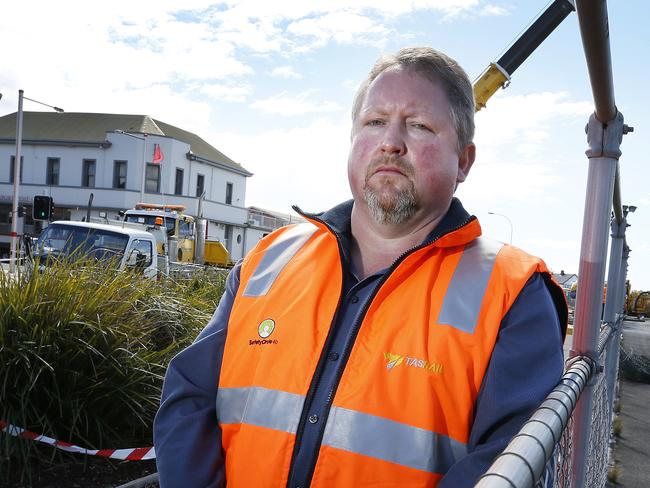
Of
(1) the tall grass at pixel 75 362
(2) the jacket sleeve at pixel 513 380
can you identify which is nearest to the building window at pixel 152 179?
(1) the tall grass at pixel 75 362

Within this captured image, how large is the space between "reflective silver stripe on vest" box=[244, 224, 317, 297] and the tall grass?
2.50m

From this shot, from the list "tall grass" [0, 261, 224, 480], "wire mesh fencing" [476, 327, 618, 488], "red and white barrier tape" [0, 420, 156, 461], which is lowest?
"red and white barrier tape" [0, 420, 156, 461]

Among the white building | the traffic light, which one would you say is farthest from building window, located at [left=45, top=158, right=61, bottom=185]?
the traffic light

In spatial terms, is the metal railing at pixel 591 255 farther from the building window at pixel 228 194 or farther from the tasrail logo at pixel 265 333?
the building window at pixel 228 194

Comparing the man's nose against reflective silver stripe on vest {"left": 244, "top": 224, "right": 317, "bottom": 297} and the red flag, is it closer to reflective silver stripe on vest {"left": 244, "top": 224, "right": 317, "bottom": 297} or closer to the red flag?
reflective silver stripe on vest {"left": 244, "top": 224, "right": 317, "bottom": 297}

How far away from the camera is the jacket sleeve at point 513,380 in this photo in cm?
177

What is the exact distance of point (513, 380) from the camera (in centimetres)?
183

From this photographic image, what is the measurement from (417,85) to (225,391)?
1.17m

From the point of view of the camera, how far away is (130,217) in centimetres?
2234

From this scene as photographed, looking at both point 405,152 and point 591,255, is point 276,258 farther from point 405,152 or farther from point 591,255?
point 591,255

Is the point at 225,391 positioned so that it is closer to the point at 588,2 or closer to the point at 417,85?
the point at 417,85

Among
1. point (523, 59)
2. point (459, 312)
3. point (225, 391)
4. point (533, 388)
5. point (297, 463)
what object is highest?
point (523, 59)

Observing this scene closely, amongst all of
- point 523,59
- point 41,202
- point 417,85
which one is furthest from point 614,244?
point 41,202

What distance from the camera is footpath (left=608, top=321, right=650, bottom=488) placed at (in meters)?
6.15
